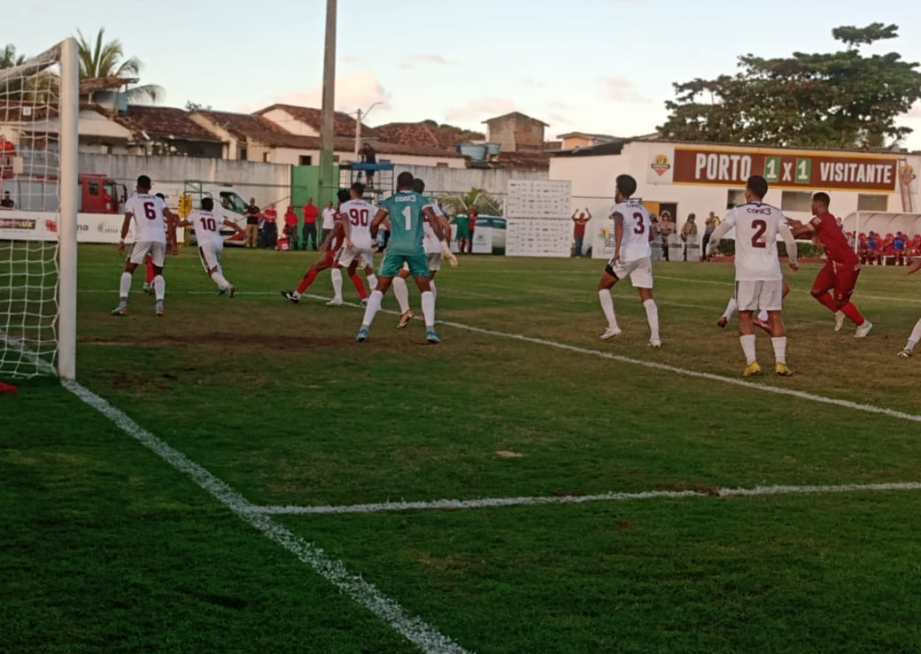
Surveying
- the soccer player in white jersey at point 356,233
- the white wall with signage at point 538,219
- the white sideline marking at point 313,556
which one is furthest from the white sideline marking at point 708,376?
the white wall with signage at point 538,219

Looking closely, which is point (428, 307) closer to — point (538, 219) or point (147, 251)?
point (147, 251)

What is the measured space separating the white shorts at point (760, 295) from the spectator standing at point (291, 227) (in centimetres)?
3323

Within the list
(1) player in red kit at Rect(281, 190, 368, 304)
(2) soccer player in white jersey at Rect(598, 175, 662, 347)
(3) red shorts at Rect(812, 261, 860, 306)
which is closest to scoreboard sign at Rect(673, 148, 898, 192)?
(1) player in red kit at Rect(281, 190, 368, 304)

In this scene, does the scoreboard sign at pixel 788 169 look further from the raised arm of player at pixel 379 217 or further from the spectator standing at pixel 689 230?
the raised arm of player at pixel 379 217

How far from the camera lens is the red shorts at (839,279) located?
54.4ft

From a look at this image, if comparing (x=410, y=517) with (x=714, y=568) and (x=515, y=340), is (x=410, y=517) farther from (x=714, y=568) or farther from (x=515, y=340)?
(x=515, y=340)

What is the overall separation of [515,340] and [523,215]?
3310cm

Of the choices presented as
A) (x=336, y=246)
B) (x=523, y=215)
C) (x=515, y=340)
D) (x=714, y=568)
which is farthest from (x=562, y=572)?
(x=523, y=215)

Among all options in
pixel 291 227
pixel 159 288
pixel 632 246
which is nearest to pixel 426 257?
pixel 632 246

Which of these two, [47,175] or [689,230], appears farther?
[689,230]

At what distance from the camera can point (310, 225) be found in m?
44.1

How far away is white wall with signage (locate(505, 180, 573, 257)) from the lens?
156ft

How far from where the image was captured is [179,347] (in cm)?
1306

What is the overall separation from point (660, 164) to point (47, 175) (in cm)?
4299
